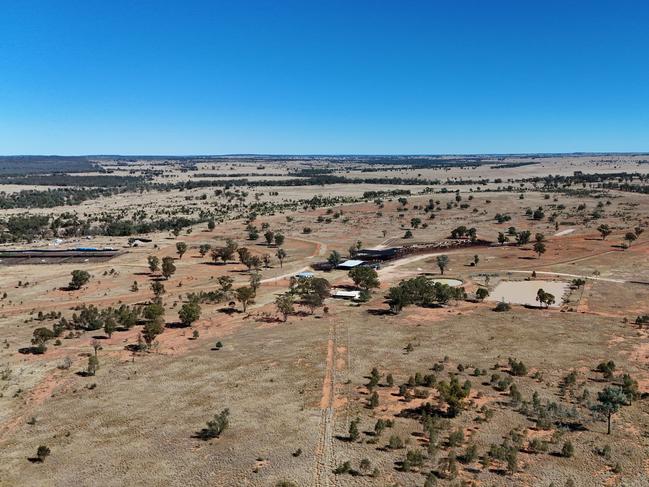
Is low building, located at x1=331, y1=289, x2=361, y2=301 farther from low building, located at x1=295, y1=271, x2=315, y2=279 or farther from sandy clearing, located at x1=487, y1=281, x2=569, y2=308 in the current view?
sandy clearing, located at x1=487, y1=281, x2=569, y2=308

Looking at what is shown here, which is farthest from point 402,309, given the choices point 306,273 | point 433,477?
point 433,477

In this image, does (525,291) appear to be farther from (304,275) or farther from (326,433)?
(326,433)

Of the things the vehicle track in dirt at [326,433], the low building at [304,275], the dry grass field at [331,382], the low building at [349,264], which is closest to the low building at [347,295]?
the dry grass field at [331,382]

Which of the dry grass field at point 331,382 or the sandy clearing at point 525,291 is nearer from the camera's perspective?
the dry grass field at point 331,382

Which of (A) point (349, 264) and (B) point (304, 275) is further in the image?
(A) point (349, 264)

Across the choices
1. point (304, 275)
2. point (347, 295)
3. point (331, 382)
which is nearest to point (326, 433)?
point (331, 382)

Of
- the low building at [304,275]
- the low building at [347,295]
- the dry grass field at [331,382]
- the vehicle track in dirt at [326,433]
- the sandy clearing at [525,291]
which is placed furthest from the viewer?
the low building at [304,275]

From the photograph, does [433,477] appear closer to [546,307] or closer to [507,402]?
[507,402]

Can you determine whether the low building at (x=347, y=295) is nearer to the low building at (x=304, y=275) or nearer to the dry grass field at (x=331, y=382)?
the dry grass field at (x=331, y=382)
